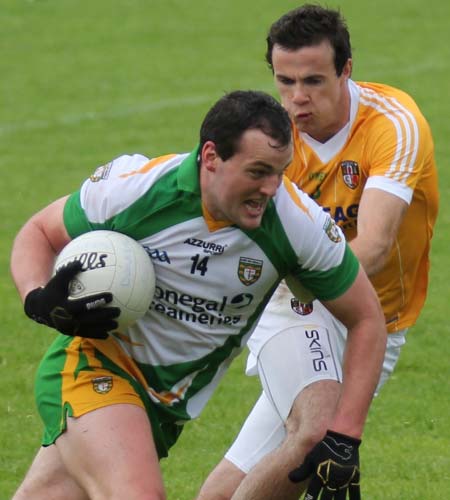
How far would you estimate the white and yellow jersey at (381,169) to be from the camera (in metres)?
7.10

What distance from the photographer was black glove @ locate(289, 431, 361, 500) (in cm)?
588

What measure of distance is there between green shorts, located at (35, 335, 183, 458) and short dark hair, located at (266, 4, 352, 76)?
1.86 metres

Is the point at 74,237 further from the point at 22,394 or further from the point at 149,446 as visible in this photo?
the point at 22,394

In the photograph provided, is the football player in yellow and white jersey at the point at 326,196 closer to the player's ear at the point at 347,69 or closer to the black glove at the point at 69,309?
the player's ear at the point at 347,69

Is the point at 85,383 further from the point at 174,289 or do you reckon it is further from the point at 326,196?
the point at 326,196

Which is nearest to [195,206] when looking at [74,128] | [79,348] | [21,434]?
[79,348]

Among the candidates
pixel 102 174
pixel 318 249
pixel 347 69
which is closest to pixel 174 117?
pixel 347 69

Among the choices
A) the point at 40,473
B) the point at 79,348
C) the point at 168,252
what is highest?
the point at 168,252

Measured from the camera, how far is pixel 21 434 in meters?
8.94

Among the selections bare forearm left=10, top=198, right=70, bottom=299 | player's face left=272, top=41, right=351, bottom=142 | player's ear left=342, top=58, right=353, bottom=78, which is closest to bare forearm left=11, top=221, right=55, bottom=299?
bare forearm left=10, top=198, right=70, bottom=299

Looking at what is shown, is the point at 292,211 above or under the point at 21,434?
above

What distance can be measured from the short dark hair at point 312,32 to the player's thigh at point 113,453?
2104 mm

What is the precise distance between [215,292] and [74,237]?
0.62 meters

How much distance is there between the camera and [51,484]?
6.15 meters
